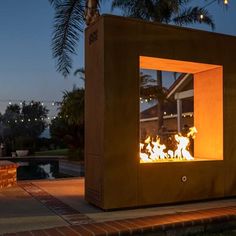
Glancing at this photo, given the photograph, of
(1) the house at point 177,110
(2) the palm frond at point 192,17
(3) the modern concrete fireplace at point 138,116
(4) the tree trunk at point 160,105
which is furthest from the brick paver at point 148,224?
(2) the palm frond at point 192,17

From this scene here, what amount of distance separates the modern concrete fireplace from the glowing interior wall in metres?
0.02

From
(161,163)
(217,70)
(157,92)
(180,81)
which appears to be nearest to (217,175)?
(161,163)

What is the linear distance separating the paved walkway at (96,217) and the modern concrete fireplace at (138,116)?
12.1 inches

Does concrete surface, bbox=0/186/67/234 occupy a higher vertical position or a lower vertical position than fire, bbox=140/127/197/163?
lower

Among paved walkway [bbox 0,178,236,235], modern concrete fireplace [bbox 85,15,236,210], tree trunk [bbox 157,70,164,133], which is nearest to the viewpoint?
paved walkway [bbox 0,178,236,235]

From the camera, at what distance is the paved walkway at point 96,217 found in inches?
207

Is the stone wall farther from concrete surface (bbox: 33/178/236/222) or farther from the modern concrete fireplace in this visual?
the modern concrete fireplace

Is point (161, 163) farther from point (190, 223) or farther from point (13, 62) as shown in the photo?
point (13, 62)

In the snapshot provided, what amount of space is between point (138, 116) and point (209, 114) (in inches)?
71.8

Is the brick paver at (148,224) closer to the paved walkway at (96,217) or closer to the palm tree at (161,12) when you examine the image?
the paved walkway at (96,217)

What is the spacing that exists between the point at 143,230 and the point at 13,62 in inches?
1281

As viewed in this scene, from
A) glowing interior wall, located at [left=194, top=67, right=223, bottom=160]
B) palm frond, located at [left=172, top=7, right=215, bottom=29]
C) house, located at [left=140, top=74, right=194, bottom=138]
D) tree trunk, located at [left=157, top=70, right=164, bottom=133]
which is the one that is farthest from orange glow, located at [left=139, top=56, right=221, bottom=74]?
palm frond, located at [left=172, top=7, right=215, bottom=29]

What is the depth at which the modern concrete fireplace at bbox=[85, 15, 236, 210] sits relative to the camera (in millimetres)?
6344

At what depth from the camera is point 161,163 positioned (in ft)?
22.2
